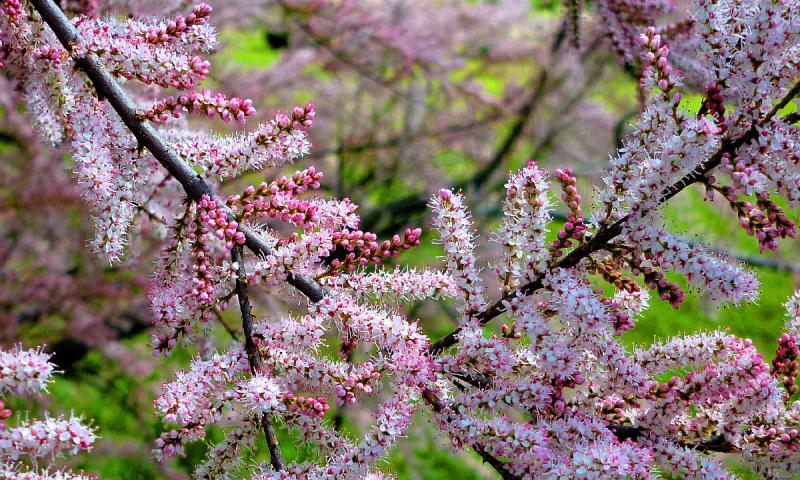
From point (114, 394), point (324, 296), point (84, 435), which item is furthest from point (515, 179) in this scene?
point (114, 394)

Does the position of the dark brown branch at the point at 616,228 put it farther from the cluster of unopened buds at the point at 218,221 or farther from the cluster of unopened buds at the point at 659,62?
the cluster of unopened buds at the point at 218,221

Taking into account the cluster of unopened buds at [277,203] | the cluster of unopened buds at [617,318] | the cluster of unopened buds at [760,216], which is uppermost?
the cluster of unopened buds at [277,203]

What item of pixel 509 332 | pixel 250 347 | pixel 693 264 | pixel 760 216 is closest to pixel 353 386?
pixel 250 347

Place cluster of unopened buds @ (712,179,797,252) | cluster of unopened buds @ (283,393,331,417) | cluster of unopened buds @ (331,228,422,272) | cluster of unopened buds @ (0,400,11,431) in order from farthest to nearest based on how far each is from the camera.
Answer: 1. cluster of unopened buds @ (331,228,422,272)
2. cluster of unopened buds @ (283,393,331,417)
3. cluster of unopened buds @ (712,179,797,252)
4. cluster of unopened buds @ (0,400,11,431)

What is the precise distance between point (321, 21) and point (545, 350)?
4.46 m

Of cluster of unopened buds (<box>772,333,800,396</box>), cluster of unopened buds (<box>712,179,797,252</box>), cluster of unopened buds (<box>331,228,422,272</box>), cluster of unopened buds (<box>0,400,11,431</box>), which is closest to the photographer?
cluster of unopened buds (<box>0,400,11,431</box>)

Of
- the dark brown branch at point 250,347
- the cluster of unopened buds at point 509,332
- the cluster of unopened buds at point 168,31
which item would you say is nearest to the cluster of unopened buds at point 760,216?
the cluster of unopened buds at point 509,332

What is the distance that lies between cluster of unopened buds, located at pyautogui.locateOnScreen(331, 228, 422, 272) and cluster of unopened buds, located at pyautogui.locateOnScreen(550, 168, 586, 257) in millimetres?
337

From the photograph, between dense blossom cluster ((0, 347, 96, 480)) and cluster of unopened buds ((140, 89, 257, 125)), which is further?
cluster of unopened buds ((140, 89, 257, 125))

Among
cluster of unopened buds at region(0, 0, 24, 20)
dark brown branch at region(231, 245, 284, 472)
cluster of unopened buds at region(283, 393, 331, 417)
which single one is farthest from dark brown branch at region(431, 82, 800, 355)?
cluster of unopened buds at region(0, 0, 24, 20)

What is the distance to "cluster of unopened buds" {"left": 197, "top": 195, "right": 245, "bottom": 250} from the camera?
64.0 inches

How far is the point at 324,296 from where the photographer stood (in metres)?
1.72

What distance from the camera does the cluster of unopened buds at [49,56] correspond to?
1723mm

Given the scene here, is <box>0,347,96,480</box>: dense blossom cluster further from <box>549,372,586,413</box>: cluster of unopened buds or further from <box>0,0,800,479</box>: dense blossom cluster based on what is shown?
<box>549,372,586,413</box>: cluster of unopened buds
